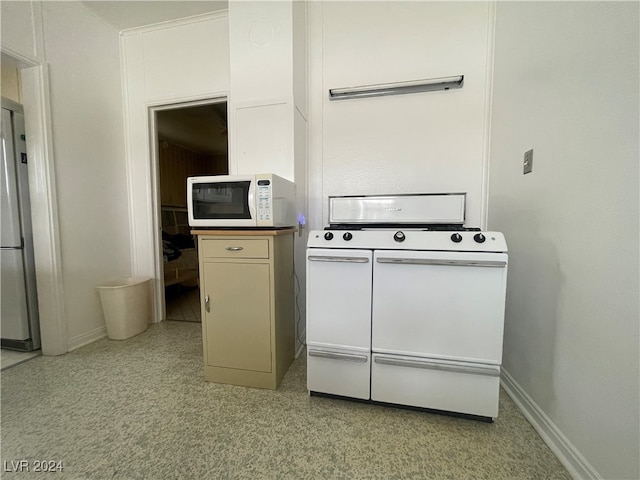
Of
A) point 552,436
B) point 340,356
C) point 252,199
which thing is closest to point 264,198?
point 252,199

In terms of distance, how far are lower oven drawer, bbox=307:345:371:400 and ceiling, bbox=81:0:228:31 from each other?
9.93 ft

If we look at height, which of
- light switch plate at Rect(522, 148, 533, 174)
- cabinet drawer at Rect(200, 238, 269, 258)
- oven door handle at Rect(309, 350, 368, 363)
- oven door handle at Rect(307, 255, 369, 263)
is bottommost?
oven door handle at Rect(309, 350, 368, 363)

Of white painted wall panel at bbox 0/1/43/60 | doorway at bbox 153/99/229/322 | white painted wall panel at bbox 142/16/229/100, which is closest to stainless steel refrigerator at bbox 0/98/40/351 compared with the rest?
white painted wall panel at bbox 0/1/43/60

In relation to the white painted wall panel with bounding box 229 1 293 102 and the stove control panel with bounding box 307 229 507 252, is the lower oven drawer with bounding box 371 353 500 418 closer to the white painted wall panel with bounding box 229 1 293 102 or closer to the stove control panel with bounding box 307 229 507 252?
the stove control panel with bounding box 307 229 507 252

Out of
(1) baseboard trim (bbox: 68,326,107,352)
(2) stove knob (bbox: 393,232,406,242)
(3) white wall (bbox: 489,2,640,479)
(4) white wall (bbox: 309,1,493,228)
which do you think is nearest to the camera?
(3) white wall (bbox: 489,2,640,479)

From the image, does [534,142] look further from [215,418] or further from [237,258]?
[215,418]

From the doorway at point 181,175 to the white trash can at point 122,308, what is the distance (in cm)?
36

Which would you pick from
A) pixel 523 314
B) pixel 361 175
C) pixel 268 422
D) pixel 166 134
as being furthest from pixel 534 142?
pixel 166 134

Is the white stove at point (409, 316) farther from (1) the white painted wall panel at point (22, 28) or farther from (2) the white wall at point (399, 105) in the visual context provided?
(1) the white painted wall panel at point (22, 28)

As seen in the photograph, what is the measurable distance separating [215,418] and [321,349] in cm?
68

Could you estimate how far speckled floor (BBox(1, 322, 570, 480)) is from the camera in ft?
3.46

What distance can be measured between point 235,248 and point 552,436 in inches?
75.1

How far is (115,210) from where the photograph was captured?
97.3 inches

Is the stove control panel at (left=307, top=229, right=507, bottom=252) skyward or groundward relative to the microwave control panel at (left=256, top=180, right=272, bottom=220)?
groundward
